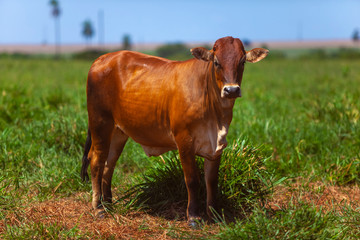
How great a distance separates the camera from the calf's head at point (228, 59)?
10.5 feet

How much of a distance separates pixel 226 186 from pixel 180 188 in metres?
0.46

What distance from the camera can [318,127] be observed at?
21.5 feet

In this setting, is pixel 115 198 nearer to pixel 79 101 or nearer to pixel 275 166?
pixel 275 166

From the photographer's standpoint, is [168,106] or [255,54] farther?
[168,106]

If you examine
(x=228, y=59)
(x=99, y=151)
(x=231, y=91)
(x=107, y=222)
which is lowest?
(x=107, y=222)

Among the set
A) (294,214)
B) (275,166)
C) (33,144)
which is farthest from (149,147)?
(33,144)

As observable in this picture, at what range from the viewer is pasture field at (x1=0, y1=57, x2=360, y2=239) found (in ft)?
11.7

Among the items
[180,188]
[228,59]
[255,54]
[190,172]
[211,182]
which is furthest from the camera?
[180,188]

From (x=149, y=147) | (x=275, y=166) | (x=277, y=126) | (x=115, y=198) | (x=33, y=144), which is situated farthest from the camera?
(x=277, y=126)

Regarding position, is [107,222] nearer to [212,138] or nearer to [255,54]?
[212,138]

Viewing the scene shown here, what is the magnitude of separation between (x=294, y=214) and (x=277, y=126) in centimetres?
314

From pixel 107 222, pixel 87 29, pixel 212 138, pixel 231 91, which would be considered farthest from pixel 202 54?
pixel 87 29

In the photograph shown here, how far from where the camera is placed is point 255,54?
11.3ft

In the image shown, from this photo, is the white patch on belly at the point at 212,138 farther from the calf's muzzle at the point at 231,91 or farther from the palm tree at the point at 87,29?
the palm tree at the point at 87,29
